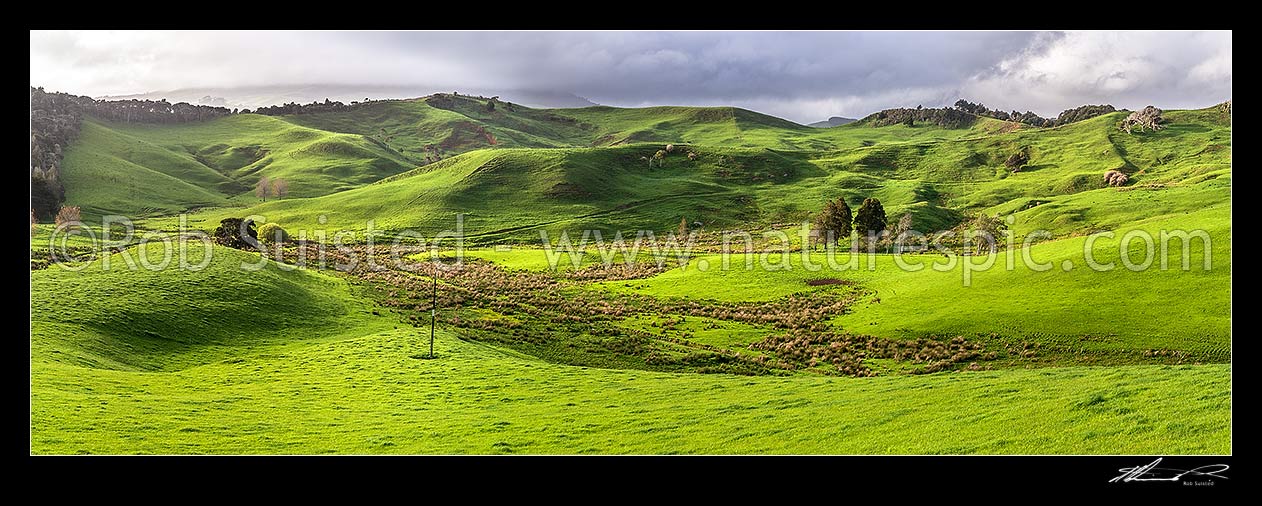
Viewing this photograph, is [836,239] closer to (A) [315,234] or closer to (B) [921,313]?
(B) [921,313]

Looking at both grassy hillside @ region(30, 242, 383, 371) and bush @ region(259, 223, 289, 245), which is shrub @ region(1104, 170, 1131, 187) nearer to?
grassy hillside @ region(30, 242, 383, 371)

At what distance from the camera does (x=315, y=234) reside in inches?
4798

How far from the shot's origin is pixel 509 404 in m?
26.6

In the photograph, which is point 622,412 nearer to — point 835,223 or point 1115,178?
point 835,223

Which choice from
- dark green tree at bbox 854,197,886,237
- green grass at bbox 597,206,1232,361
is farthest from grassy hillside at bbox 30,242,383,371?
dark green tree at bbox 854,197,886,237

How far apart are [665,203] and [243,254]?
98.3 metres

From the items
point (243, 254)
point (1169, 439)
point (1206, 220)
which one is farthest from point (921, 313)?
Result: point (243, 254)

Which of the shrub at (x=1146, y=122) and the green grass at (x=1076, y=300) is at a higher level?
the shrub at (x=1146, y=122)
